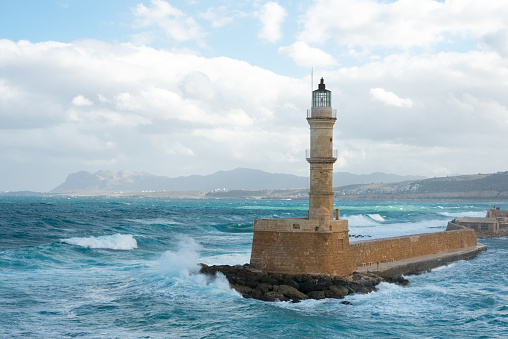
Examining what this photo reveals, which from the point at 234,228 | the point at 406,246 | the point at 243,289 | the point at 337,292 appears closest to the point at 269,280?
the point at 243,289

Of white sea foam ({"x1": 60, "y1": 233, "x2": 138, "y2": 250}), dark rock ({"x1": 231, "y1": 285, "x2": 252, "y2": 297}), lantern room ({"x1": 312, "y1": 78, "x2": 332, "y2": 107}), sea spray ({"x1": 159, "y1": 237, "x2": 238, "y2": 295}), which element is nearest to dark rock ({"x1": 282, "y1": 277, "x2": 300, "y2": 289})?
dark rock ({"x1": 231, "y1": 285, "x2": 252, "y2": 297})

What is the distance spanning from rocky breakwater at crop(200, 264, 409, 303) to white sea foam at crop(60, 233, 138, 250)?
1487 cm

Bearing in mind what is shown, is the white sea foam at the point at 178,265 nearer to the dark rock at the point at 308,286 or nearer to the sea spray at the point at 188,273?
the sea spray at the point at 188,273

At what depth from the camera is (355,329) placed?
15625 mm

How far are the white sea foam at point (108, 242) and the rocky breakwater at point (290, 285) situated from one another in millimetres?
14871

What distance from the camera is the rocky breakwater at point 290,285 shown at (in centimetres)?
1841

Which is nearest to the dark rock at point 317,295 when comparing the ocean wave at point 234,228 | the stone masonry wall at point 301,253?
the stone masonry wall at point 301,253

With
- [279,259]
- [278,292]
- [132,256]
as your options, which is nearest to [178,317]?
[278,292]

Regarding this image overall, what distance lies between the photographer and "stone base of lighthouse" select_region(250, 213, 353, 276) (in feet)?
65.3

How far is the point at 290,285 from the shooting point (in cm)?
1891

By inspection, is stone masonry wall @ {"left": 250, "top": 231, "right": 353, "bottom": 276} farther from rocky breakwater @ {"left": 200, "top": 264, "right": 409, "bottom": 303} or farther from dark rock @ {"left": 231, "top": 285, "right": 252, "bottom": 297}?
dark rock @ {"left": 231, "top": 285, "right": 252, "bottom": 297}

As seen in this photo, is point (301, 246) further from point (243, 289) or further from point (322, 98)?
point (322, 98)

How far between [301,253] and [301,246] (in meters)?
0.23

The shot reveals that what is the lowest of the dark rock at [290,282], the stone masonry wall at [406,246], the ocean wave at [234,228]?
the ocean wave at [234,228]
